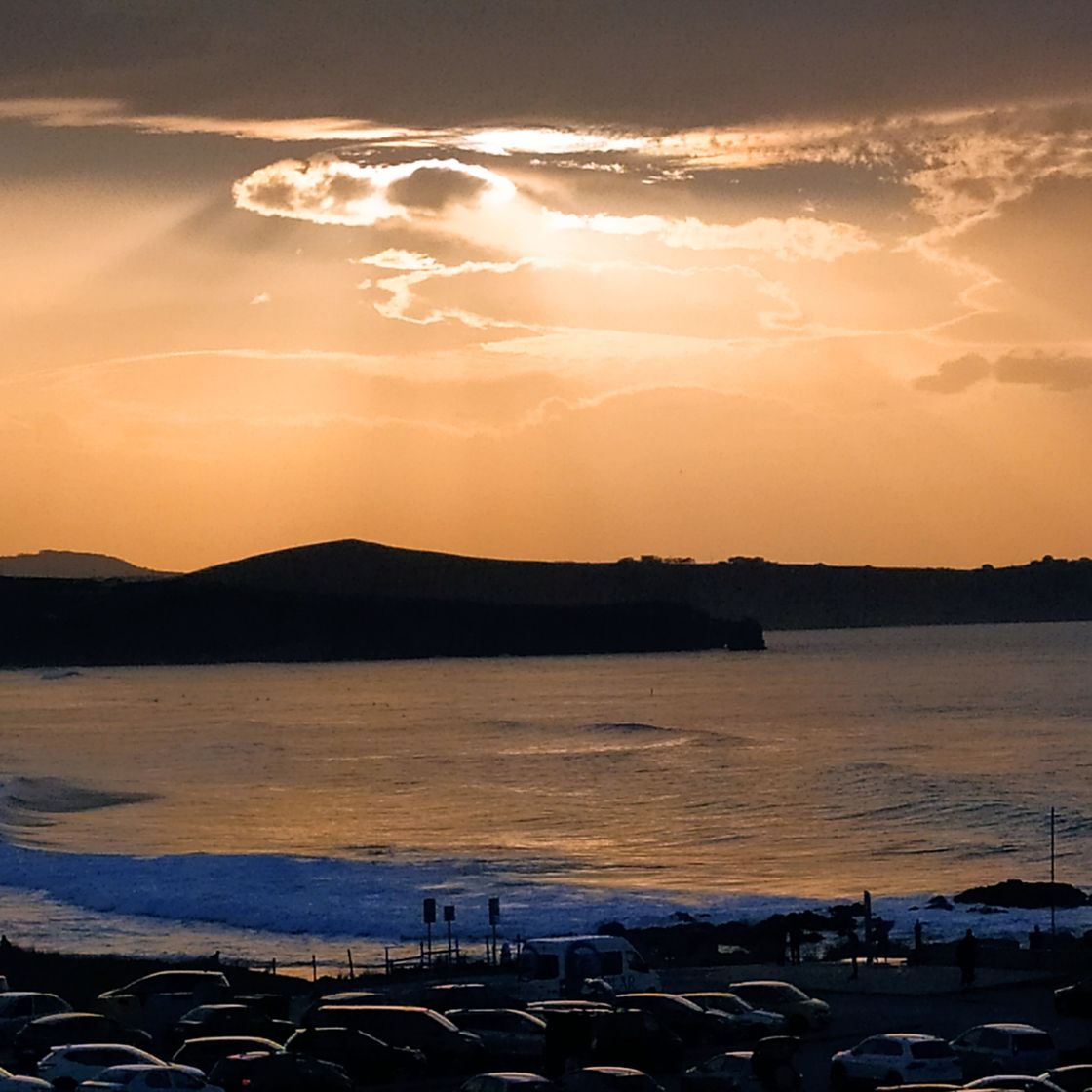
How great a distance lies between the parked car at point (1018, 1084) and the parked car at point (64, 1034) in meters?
8.78

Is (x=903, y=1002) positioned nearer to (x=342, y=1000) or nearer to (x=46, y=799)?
(x=342, y=1000)

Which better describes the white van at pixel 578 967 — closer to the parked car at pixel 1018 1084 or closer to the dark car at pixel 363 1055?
the dark car at pixel 363 1055

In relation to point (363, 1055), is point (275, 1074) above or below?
above

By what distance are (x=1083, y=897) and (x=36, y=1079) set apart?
3394 cm

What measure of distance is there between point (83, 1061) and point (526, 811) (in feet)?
Answer: 183

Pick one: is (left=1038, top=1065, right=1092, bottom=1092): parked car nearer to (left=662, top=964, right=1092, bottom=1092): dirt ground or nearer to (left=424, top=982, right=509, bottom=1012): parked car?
(left=662, top=964, right=1092, bottom=1092): dirt ground

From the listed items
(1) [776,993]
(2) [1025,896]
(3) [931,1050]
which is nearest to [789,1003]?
(1) [776,993]

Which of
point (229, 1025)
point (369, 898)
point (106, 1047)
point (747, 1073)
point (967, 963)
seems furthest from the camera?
point (369, 898)

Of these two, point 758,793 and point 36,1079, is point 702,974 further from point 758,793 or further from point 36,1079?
point 758,793

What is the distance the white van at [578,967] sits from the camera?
1056 inches

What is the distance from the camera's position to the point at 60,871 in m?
55.5

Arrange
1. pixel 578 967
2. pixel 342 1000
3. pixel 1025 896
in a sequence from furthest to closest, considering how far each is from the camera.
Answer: pixel 1025 896, pixel 578 967, pixel 342 1000

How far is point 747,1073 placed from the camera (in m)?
19.7

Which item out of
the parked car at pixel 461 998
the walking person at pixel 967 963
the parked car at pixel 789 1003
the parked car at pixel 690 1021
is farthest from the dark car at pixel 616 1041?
the walking person at pixel 967 963
